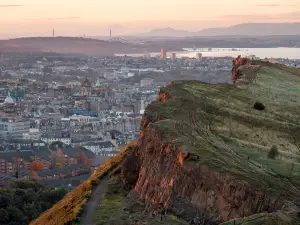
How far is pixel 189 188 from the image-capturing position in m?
14.4

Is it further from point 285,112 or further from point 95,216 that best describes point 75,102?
point 95,216

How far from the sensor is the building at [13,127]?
93.4m

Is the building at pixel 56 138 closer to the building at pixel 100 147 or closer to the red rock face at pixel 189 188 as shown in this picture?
the building at pixel 100 147

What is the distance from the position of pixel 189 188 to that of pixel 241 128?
6369 millimetres

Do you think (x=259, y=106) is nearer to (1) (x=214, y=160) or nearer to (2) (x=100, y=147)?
(1) (x=214, y=160)

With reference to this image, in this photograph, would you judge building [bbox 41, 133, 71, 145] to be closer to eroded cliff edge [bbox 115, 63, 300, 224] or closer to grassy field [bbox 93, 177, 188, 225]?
eroded cliff edge [bbox 115, 63, 300, 224]

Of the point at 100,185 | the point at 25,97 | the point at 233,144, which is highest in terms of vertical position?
the point at 233,144

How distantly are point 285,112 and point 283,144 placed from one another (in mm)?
4442

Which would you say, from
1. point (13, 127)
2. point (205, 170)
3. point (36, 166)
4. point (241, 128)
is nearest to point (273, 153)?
point (241, 128)

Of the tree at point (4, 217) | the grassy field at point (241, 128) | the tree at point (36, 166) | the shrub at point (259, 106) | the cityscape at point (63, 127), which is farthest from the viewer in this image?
the cityscape at point (63, 127)

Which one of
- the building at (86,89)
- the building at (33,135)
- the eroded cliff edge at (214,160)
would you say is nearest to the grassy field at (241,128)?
the eroded cliff edge at (214,160)

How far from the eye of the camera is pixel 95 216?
15500mm

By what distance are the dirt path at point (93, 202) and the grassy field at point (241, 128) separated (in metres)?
2.04

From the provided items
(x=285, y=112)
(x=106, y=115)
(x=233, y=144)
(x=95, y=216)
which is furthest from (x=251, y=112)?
(x=106, y=115)
